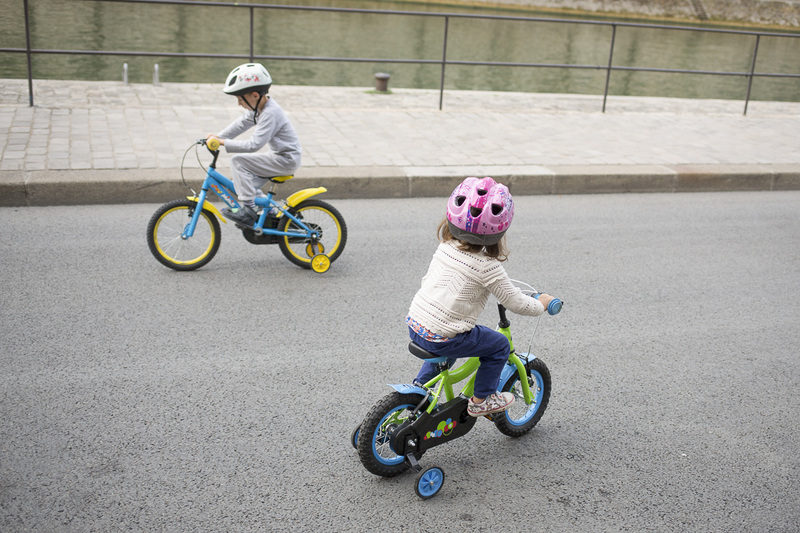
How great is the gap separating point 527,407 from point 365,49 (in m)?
22.1

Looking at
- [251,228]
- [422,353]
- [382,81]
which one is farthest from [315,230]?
[382,81]

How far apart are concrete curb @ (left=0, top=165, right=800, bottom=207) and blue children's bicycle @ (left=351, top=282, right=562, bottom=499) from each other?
14.7 ft

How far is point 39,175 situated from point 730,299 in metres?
6.11

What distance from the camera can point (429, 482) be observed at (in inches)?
131

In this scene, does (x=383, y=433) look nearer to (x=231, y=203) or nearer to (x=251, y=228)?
(x=251, y=228)

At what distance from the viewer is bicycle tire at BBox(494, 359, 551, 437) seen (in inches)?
148

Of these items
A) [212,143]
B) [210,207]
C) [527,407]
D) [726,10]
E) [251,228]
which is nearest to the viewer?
[527,407]

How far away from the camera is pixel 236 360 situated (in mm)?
4418

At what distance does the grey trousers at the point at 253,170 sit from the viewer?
5598mm

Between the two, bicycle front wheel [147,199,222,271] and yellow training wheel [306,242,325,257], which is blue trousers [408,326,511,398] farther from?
bicycle front wheel [147,199,222,271]

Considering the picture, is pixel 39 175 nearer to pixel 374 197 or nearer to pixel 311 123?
pixel 374 197

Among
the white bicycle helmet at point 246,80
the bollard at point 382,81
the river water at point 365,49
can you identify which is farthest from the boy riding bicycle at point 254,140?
the river water at point 365,49

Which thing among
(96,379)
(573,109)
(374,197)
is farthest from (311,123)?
(96,379)

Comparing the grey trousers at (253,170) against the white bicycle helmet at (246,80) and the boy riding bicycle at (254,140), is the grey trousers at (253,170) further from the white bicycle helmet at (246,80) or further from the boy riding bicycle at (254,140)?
the white bicycle helmet at (246,80)
